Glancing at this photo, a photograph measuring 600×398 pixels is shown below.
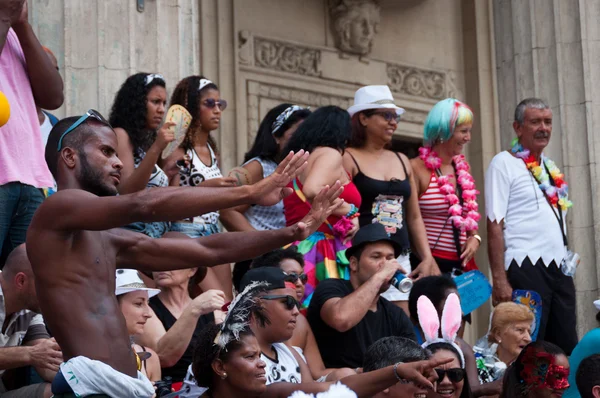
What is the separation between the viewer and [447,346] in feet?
21.1

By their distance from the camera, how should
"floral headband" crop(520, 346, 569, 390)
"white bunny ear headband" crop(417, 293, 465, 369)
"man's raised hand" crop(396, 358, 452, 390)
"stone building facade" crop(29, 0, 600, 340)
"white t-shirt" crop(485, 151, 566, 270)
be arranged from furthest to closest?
"stone building facade" crop(29, 0, 600, 340)
"white t-shirt" crop(485, 151, 566, 270)
"floral headband" crop(520, 346, 569, 390)
"white bunny ear headband" crop(417, 293, 465, 369)
"man's raised hand" crop(396, 358, 452, 390)

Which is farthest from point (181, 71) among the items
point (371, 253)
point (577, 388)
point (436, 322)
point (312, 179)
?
point (577, 388)

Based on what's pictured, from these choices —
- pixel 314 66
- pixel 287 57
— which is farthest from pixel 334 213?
pixel 314 66

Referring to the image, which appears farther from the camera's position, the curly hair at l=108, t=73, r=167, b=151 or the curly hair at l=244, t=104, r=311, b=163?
the curly hair at l=244, t=104, r=311, b=163

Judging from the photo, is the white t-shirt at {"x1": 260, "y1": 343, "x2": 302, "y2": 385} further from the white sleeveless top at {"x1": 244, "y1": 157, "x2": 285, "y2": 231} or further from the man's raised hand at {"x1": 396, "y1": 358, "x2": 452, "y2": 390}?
the white sleeveless top at {"x1": 244, "y1": 157, "x2": 285, "y2": 231}

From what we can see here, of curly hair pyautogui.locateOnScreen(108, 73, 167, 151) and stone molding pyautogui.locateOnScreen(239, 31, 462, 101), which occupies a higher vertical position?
stone molding pyautogui.locateOnScreen(239, 31, 462, 101)

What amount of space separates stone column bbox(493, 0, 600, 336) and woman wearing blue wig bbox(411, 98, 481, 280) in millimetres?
2374

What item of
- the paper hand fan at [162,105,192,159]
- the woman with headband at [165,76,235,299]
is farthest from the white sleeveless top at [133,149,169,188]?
the woman with headband at [165,76,235,299]

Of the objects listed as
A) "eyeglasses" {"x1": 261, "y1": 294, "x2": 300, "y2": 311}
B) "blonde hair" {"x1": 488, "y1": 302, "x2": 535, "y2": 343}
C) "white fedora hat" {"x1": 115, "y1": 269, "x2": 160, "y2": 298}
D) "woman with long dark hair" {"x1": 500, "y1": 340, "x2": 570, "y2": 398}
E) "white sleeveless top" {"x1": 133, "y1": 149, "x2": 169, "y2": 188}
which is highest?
"white sleeveless top" {"x1": 133, "y1": 149, "x2": 169, "y2": 188}

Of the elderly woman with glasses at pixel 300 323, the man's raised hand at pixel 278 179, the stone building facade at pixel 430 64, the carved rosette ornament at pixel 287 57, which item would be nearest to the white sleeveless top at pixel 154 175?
the elderly woman with glasses at pixel 300 323

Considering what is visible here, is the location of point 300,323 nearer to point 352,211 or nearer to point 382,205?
point 352,211

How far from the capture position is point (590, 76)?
1101 centimetres

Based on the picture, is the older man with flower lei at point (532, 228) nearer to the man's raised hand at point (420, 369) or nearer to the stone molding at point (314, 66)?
the stone molding at point (314, 66)

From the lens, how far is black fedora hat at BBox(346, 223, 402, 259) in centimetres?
706
